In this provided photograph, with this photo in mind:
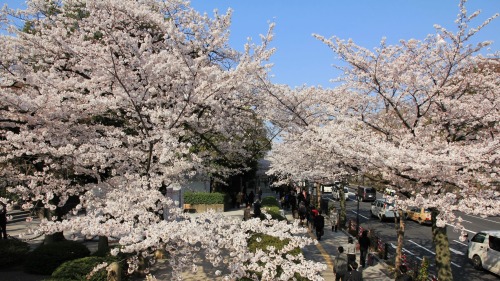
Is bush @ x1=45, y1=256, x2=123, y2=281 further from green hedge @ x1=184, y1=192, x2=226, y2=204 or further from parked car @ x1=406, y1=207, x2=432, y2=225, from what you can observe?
parked car @ x1=406, y1=207, x2=432, y2=225

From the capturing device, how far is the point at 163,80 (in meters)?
8.78

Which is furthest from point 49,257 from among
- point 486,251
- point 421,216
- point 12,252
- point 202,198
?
point 421,216

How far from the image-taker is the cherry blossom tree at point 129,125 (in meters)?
5.89

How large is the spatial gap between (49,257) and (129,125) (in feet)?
14.6

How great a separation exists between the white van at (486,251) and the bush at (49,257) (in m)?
13.5

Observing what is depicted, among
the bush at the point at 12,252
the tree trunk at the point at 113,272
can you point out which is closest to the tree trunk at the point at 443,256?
Result: the tree trunk at the point at 113,272

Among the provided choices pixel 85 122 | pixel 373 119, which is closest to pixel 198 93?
pixel 85 122

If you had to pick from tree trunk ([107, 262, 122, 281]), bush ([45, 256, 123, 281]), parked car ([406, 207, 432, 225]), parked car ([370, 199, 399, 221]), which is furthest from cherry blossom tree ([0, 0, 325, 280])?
parked car ([406, 207, 432, 225])

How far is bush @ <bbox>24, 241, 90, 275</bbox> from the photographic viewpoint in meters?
10.8

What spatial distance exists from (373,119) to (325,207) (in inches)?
539

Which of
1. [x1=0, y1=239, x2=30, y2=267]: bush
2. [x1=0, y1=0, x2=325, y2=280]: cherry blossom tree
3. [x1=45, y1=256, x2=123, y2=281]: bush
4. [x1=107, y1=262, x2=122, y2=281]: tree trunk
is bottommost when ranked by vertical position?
[x1=0, y1=239, x2=30, y2=267]: bush

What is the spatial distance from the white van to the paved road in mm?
311

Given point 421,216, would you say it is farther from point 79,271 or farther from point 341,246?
point 79,271

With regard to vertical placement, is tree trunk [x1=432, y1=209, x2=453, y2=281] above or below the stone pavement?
above
